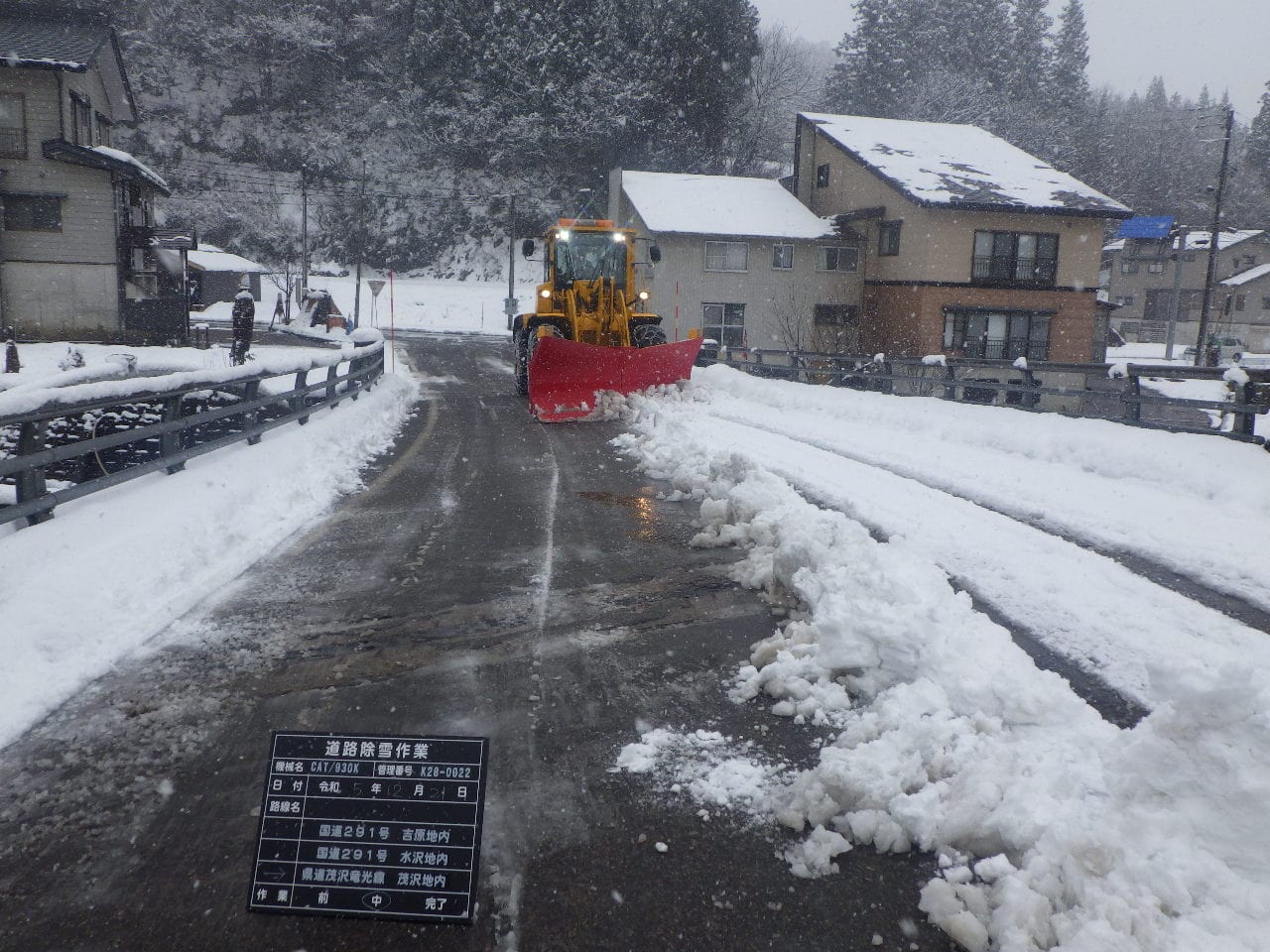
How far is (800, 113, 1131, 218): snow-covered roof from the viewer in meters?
32.4

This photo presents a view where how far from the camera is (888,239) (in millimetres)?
34875

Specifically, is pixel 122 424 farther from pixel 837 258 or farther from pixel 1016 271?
pixel 1016 271

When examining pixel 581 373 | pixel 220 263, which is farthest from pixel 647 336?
pixel 220 263

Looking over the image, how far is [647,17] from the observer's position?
59.2m

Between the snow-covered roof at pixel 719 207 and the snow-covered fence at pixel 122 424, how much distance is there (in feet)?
77.9

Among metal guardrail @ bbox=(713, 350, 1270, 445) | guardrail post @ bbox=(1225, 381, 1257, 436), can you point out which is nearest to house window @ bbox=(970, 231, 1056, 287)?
metal guardrail @ bbox=(713, 350, 1270, 445)

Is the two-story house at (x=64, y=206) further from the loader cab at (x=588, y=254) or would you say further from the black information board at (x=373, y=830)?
the black information board at (x=373, y=830)

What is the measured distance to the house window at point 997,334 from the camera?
33.7m

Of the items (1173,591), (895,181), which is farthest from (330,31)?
(1173,591)

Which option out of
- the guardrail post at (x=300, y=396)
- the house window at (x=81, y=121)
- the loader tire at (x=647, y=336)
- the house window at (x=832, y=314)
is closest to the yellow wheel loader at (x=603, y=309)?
the loader tire at (x=647, y=336)

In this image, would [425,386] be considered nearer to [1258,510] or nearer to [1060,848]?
[1258,510]

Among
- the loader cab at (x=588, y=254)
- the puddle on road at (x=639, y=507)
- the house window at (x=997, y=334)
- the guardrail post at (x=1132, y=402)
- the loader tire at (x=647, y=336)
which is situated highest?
the loader cab at (x=588, y=254)

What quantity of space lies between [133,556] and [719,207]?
3404cm

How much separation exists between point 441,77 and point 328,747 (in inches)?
2824
